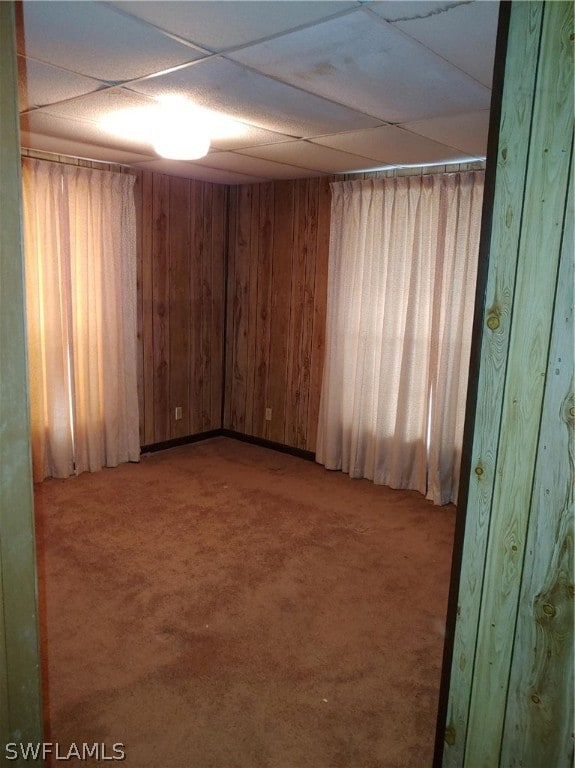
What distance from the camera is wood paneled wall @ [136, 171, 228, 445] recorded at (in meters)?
4.84

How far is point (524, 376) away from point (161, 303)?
4.08 metres

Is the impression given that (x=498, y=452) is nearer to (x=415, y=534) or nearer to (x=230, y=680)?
(x=230, y=680)

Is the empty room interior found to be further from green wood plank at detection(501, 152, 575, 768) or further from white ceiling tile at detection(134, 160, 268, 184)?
green wood plank at detection(501, 152, 575, 768)

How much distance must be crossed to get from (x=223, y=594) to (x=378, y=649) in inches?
32.5

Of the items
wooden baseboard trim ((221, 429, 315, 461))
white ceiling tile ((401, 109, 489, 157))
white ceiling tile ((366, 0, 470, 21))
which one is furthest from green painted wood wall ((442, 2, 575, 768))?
wooden baseboard trim ((221, 429, 315, 461))

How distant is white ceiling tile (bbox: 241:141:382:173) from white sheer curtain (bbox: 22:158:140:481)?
51.4 inches

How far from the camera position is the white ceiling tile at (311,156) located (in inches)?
141

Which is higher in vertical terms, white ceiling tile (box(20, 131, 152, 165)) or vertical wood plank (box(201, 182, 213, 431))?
white ceiling tile (box(20, 131, 152, 165))

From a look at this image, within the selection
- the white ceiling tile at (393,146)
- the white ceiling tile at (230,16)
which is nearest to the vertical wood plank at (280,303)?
the white ceiling tile at (393,146)

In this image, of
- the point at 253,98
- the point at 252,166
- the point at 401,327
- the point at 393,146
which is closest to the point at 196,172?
the point at 252,166

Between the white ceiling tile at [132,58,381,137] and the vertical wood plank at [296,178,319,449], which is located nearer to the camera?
the white ceiling tile at [132,58,381,137]

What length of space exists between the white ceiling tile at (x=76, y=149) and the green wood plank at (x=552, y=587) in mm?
3376

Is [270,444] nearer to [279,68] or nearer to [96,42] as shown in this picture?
[279,68]

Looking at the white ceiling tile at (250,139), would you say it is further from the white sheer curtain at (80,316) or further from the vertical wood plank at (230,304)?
the vertical wood plank at (230,304)
